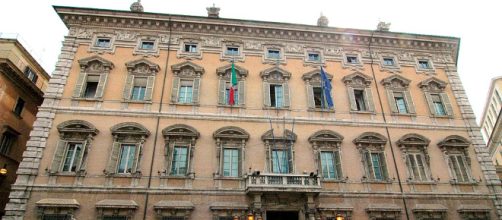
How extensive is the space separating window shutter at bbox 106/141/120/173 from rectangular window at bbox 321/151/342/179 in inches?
433

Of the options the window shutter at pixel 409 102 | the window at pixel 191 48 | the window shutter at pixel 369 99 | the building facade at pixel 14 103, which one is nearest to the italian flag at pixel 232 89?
the window at pixel 191 48

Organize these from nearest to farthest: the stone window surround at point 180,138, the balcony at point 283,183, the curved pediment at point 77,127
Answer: the balcony at point 283,183
the curved pediment at point 77,127
the stone window surround at point 180,138

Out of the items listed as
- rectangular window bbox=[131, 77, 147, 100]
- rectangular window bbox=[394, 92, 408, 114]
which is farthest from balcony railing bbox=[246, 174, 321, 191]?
rectangular window bbox=[394, 92, 408, 114]

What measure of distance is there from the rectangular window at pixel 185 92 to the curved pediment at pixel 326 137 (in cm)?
752

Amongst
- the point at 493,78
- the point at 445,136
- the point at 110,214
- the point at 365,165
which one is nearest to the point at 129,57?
the point at 110,214

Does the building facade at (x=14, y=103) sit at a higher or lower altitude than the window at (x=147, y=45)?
lower

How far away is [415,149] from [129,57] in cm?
1817

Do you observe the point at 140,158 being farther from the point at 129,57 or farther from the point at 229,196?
the point at 129,57

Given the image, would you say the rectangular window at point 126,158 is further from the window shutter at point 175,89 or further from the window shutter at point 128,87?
the window shutter at point 175,89

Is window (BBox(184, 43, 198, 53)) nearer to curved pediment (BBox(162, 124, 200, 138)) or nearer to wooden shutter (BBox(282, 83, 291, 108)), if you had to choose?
curved pediment (BBox(162, 124, 200, 138))

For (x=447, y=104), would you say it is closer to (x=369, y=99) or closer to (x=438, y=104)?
(x=438, y=104)

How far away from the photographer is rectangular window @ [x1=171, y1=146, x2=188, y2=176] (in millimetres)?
16859

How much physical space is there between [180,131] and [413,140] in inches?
537

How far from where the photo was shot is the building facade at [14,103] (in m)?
19.9
